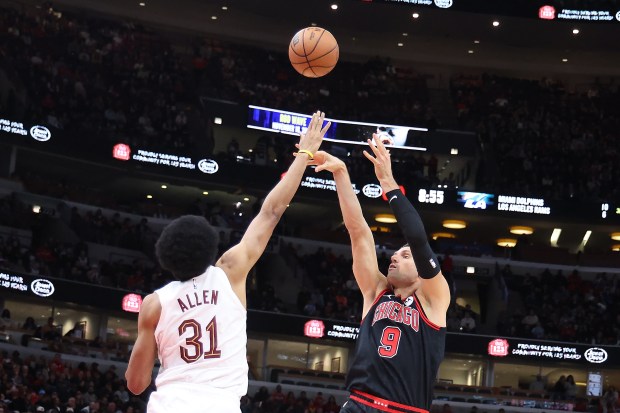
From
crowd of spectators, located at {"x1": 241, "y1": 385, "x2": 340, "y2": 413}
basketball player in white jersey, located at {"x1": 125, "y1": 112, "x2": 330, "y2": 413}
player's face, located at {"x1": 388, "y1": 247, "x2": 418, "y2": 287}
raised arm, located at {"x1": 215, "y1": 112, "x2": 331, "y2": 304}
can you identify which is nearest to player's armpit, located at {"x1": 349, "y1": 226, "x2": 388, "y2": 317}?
player's face, located at {"x1": 388, "y1": 247, "x2": 418, "y2": 287}

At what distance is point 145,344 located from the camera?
4.66 m

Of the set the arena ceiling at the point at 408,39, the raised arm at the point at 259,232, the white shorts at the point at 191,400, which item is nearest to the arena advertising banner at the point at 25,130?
the arena ceiling at the point at 408,39

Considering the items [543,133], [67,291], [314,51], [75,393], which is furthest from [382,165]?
[543,133]

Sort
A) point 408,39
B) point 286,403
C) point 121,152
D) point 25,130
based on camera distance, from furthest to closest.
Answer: point 408,39 → point 121,152 → point 25,130 → point 286,403

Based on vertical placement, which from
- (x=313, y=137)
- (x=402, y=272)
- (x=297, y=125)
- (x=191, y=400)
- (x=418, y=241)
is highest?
(x=297, y=125)

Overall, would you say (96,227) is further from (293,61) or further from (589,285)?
(293,61)

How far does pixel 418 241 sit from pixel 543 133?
3635 cm

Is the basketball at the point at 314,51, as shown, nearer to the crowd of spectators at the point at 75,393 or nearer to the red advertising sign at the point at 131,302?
the crowd of spectators at the point at 75,393

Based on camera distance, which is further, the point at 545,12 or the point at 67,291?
the point at 545,12

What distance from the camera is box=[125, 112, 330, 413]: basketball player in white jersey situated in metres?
4.56

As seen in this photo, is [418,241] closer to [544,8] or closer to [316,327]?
[316,327]

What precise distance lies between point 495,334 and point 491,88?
1344cm

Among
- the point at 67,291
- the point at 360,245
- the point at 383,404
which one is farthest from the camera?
the point at 67,291

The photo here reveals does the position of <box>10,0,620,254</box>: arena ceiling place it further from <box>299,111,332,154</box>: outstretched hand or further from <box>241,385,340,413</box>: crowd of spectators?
<box>299,111,332,154</box>: outstretched hand
